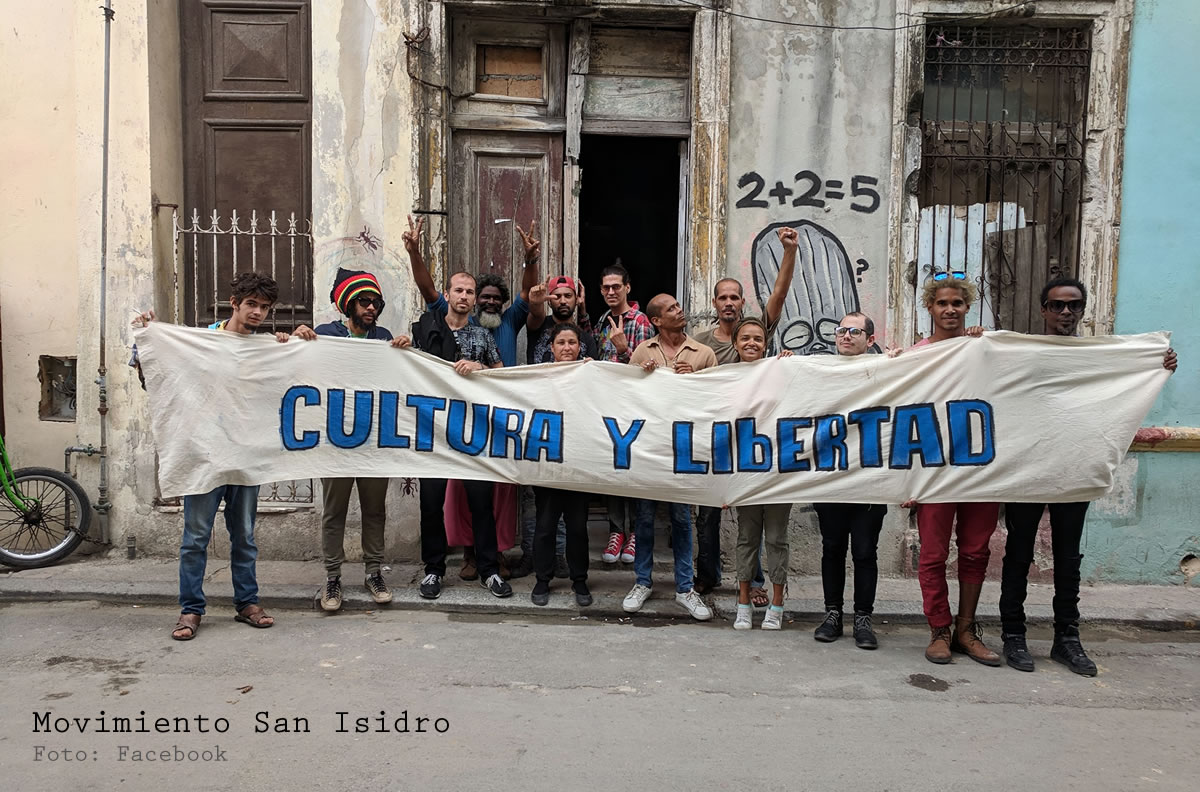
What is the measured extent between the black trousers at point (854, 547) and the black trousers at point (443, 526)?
2067mm

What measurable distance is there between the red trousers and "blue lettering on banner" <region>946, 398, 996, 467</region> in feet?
0.84

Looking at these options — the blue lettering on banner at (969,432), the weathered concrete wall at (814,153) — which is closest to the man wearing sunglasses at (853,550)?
the blue lettering on banner at (969,432)

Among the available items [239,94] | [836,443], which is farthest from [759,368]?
[239,94]

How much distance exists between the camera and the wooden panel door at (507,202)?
7.04 metres

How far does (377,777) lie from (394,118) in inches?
188

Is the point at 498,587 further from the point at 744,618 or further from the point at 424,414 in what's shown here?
the point at 744,618

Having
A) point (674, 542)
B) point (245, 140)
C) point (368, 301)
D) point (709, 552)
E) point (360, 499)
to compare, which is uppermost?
point (245, 140)

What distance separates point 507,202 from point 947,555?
4.18 m

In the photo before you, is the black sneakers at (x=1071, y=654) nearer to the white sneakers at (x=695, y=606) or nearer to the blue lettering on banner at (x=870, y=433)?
the blue lettering on banner at (x=870, y=433)

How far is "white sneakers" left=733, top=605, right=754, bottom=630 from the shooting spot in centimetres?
523

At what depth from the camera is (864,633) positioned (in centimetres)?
499

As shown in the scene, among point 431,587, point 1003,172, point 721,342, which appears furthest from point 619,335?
point 1003,172

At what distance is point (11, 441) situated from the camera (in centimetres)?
684

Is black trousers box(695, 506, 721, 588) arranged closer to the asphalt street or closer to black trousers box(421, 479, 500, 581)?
the asphalt street
